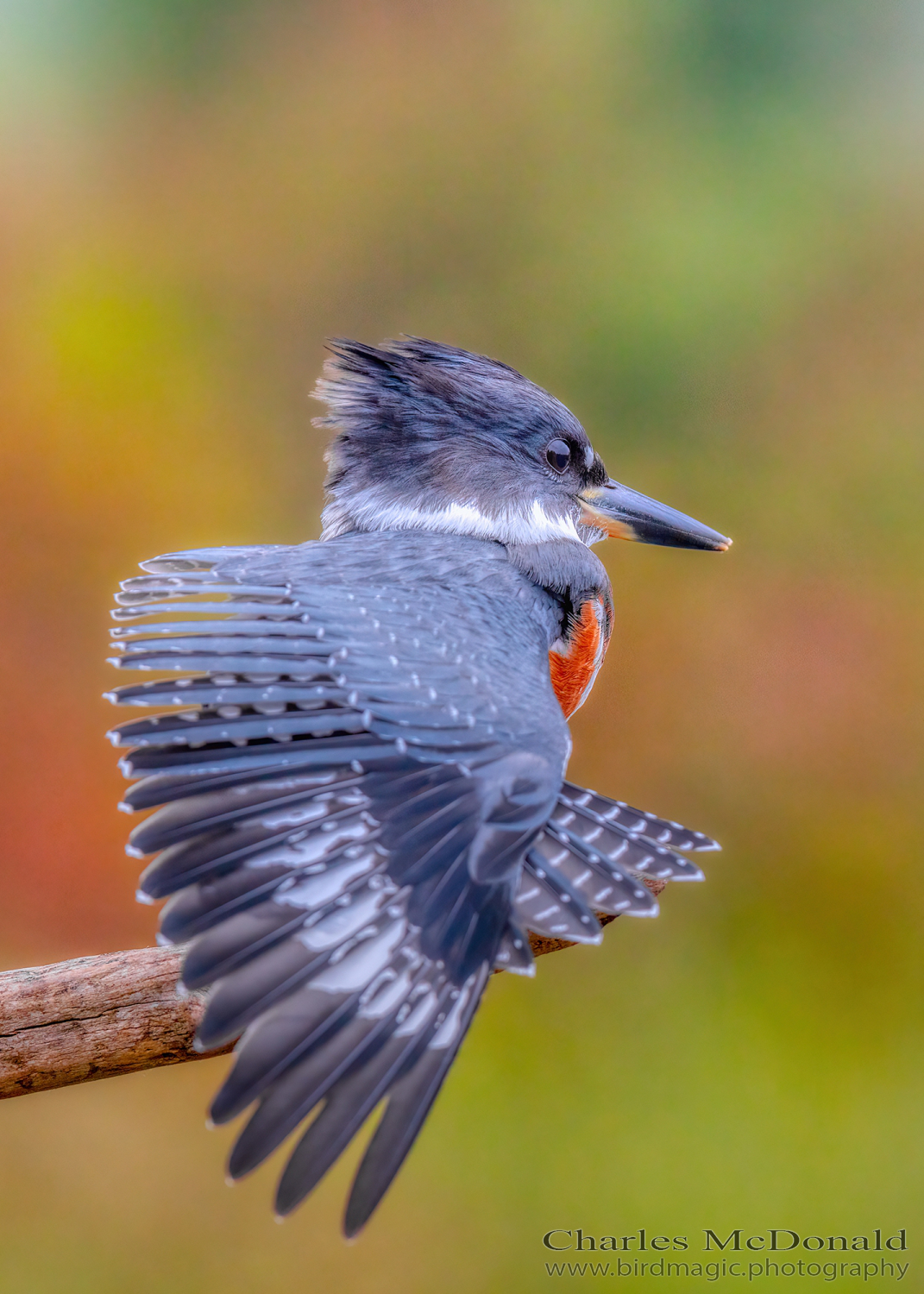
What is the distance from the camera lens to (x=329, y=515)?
6.24 ft

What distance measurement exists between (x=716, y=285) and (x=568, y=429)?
1012 millimetres

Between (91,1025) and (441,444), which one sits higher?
(441,444)

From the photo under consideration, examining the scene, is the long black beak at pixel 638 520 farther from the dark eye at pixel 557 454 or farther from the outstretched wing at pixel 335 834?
the outstretched wing at pixel 335 834

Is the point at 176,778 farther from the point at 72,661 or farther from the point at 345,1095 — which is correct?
the point at 72,661

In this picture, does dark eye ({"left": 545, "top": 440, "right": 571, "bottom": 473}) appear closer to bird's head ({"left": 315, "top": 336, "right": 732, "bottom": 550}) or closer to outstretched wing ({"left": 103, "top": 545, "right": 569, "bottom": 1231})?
bird's head ({"left": 315, "top": 336, "right": 732, "bottom": 550})

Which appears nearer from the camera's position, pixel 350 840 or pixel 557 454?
pixel 350 840

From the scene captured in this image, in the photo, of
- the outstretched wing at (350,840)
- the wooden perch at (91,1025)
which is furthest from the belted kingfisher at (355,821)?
the wooden perch at (91,1025)

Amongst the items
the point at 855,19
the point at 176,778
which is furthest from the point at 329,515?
the point at 855,19

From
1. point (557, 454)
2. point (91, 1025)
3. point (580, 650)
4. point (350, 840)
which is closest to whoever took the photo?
point (350, 840)

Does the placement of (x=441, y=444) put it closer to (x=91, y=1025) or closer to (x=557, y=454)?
(x=557, y=454)

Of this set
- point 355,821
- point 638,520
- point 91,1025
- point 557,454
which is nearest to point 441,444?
point 557,454

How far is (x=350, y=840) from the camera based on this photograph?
3.88 ft

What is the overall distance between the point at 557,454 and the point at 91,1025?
3.69ft

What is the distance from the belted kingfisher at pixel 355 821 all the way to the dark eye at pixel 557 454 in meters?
0.30
